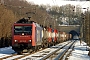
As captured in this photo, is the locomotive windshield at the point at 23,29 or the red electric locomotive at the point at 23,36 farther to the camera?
the locomotive windshield at the point at 23,29

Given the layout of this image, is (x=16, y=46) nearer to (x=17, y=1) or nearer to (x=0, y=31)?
(x=0, y=31)

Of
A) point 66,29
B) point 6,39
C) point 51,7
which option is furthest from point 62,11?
point 6,39

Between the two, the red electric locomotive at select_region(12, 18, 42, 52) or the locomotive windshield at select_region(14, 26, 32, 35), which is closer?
the red electric locomotive at select_region(12, 18, 42, 52)

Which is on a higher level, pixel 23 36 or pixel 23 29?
pixel 23 29

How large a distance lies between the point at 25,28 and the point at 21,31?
50 centimetres

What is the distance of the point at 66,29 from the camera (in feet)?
426

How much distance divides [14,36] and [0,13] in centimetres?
1572

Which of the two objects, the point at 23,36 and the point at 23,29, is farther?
the point at 23,29

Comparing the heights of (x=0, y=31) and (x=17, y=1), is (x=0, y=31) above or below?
below

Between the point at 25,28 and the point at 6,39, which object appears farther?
the point at 6,39

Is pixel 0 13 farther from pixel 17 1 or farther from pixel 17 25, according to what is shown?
pixel 17 1

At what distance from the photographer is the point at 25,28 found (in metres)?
25.7

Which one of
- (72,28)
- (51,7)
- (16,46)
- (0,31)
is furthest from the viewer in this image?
(72,28)

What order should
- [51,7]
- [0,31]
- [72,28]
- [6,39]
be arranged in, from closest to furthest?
[0,31], [6,39], [51,7], [72,28]
